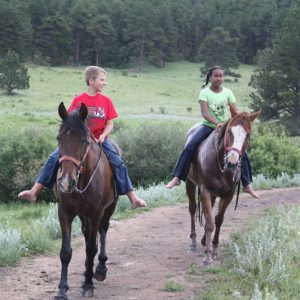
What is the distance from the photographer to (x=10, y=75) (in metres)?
52.9

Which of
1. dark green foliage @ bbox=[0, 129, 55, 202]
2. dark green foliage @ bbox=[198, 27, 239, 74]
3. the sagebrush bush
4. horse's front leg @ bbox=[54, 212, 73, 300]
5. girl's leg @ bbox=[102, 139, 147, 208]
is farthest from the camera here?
dark green foliage @ bbox=[198, 27, 239, 74]

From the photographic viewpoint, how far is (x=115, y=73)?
2948 inches

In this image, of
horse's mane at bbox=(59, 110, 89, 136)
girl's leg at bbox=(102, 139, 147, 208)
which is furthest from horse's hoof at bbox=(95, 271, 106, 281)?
horse's mane at bbox=(59, 110, 89, 136)

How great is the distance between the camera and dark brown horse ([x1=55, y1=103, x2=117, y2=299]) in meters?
5.50

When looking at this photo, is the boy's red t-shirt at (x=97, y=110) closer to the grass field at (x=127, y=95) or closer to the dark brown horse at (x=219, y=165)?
the dark brown horse at (x=219, y=165)

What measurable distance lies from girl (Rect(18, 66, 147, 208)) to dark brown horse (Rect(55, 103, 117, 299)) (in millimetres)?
162

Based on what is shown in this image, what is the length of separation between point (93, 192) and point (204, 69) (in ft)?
225

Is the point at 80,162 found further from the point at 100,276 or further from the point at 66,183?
the point at 100,276

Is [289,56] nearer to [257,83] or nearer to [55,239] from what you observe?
[257,83]

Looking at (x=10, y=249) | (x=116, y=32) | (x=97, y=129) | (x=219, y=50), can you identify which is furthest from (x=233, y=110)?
(x=116, y=32)

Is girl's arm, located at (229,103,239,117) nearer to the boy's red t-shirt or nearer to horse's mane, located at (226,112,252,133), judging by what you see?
horse's mane, located at (226,112,252,133)

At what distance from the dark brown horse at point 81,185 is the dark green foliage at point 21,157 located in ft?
Result: 58.2

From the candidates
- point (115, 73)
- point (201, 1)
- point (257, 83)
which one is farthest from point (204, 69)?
point (201, 1)

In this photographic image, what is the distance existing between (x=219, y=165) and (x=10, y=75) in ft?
159
